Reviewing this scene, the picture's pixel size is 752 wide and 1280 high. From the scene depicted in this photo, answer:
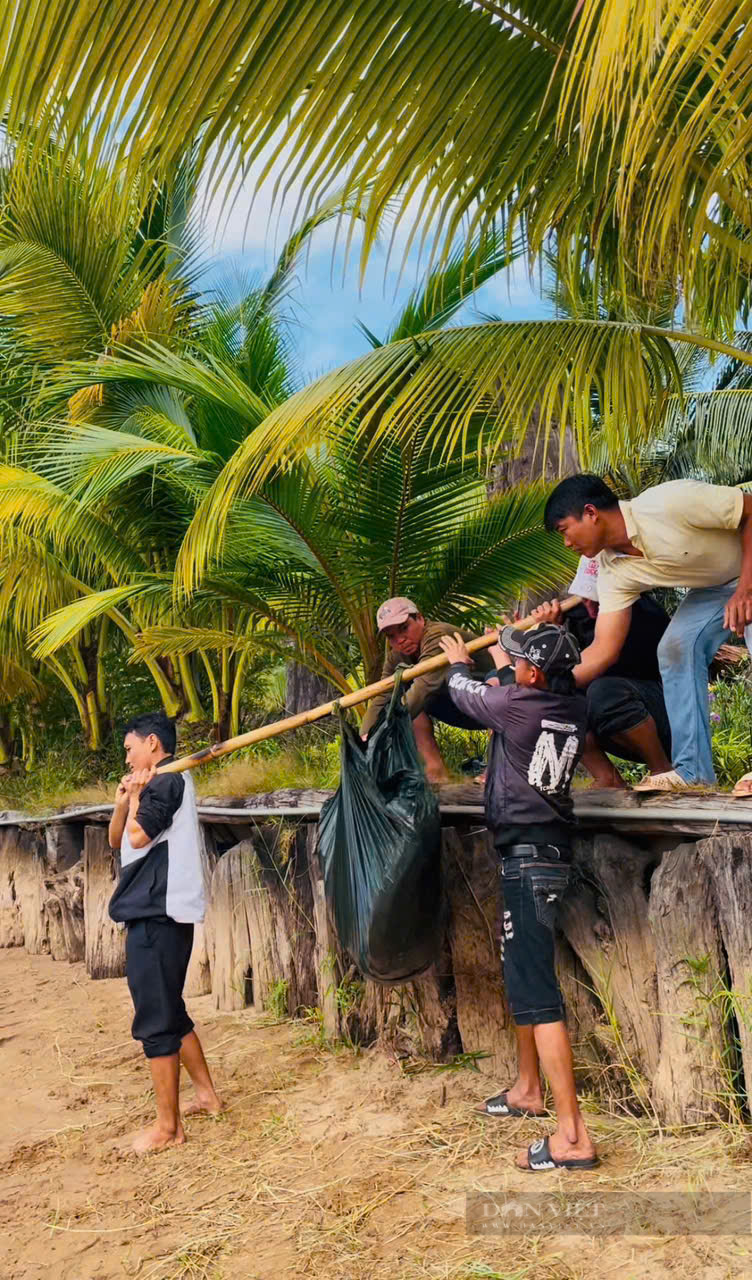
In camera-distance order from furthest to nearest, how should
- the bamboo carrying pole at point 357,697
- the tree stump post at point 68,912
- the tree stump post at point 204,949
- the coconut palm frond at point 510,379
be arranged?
the tree stump post at point 68,912 < the tree stump post at point 204,949 < the coconut palm frond at point 510,379 < the bamboo carrying pole at point 357,697

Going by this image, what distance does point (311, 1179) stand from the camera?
3988 millimetres

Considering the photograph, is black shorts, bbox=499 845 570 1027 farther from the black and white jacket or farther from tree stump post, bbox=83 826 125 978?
tree stump post, bbox=83 826 125 978

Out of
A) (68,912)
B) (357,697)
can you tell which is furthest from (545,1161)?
(68,912)

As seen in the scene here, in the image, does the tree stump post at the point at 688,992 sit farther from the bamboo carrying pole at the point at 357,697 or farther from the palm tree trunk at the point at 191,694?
the palm tree trunk at the point at 191,694

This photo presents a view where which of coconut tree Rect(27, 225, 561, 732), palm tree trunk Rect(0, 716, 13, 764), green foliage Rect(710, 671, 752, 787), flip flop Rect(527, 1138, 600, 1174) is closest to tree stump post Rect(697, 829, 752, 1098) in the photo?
flip flop Rect(527, 1138, 600, 1174)

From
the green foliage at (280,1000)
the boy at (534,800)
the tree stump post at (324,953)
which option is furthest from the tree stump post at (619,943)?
the green foliage at (280,1000)

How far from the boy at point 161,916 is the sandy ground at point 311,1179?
0.95ft

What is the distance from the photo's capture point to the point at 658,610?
4.80 metres

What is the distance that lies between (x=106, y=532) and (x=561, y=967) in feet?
17.0

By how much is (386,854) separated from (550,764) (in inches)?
28.0

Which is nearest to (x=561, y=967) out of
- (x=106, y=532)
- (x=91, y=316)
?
(x=106, y=532)

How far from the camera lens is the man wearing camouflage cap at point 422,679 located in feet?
16.8

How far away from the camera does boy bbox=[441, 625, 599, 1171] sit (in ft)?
12.3

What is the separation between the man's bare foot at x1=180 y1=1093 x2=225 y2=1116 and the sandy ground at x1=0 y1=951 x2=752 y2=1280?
2.8 inches
